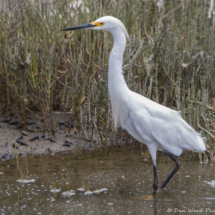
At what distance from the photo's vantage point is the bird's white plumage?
357 centimetres

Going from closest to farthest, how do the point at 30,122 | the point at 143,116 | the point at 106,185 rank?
the point at 143,116 → the point at 106,185 → the point at 30,122

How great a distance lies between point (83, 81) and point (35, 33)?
3.94 feet

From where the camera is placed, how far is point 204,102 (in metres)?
4.21

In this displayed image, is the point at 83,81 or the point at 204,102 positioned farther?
the point at 83,81

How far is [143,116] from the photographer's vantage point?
3564 mm

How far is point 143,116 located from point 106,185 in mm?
815

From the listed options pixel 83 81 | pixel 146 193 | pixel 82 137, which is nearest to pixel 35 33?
pixel 83 81

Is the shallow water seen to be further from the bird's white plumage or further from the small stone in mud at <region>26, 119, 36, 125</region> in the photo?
the small stone in mud at <region>26, 119, 36, 125</region>

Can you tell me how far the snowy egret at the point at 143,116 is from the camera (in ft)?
11.7

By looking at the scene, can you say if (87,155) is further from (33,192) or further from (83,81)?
(33,192)

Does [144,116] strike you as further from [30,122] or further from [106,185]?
[30,122]

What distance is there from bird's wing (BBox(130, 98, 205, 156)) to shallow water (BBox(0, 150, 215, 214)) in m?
0.42

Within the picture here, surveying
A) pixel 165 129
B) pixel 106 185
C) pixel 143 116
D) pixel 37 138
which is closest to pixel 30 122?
pixel 37 138

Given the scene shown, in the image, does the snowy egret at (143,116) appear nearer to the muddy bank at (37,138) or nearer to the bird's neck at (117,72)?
the bird's neck at (117,72)
